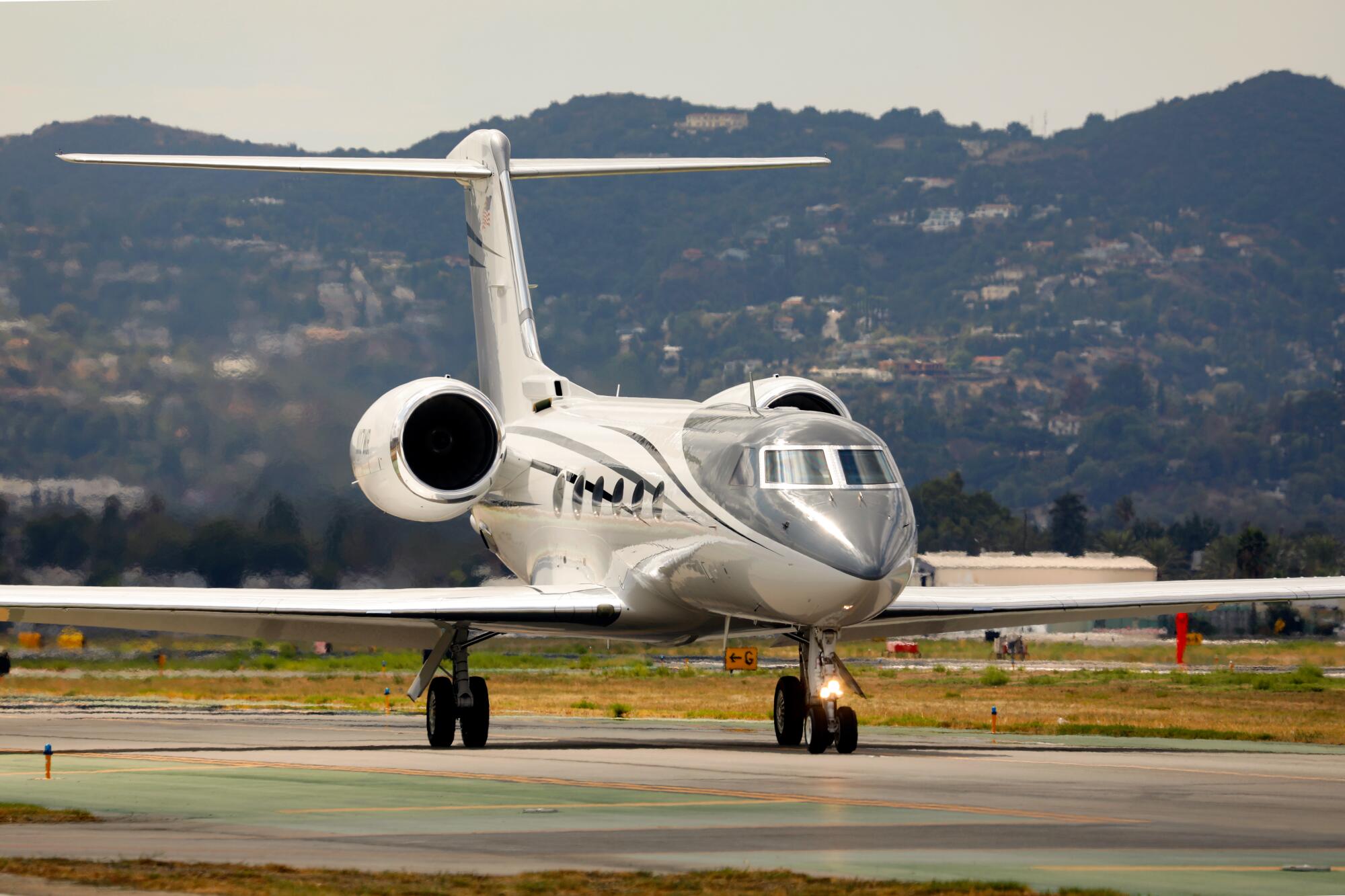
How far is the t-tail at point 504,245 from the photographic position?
30.0 meters

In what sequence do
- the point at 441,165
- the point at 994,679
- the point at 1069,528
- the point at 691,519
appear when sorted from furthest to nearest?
the point at 1069,528
the point at 994,679
the point at 441,165
the point at 691,519

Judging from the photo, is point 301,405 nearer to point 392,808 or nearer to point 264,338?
point 264,338

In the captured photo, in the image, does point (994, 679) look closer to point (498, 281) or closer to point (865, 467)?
point (498, 281)

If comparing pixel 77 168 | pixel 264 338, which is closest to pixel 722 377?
pixel 77 168

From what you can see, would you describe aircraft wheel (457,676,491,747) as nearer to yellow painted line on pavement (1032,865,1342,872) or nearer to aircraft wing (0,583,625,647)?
aircraft wing (0,583,625,647)

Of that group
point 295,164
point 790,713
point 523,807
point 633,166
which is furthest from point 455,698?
point 633,166

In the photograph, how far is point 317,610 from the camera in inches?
894

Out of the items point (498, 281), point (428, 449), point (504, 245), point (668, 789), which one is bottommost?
point (668, 789)

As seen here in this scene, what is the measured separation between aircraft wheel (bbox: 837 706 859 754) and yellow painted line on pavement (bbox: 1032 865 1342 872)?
29.0 ft

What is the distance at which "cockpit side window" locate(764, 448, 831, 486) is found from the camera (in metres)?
20.9

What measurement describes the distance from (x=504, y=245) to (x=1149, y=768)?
1492 centimetres

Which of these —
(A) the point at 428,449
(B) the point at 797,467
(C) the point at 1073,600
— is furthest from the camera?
(A) the point at 428,449

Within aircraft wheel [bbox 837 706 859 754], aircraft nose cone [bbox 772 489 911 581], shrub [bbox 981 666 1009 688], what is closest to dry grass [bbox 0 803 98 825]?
aircraft nose cone [bbox 772 489 911 581]

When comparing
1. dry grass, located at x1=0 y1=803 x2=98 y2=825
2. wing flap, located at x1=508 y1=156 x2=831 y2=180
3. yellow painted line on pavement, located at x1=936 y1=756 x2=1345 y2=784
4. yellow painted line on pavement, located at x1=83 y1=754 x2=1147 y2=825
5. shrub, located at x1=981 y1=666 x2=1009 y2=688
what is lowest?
shrub, located at x1=981 y1=666 x2=1009 y2=688
